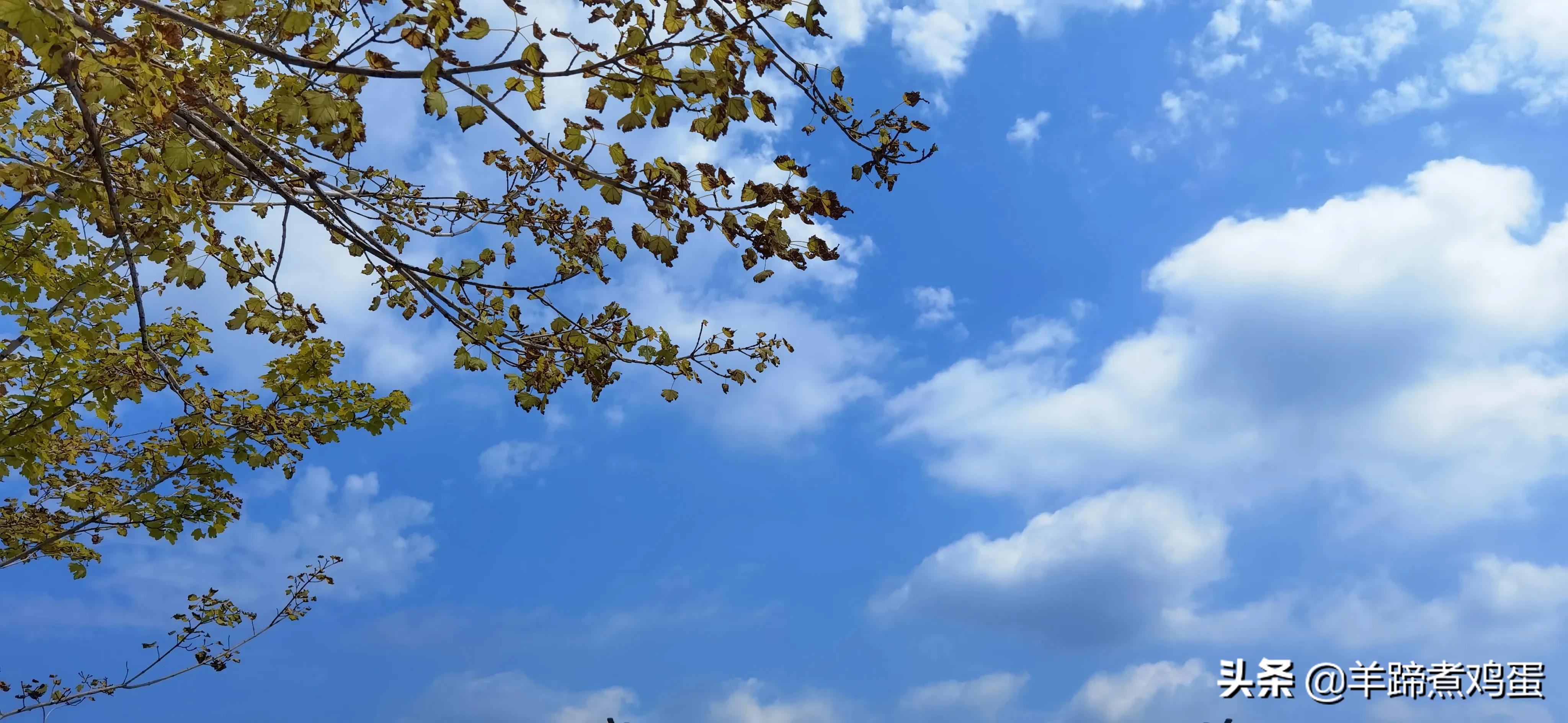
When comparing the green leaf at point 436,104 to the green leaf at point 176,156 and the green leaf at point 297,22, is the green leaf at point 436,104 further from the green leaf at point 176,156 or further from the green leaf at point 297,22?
the green leaf at point 176,156

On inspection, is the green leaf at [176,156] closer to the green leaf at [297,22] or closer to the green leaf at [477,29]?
the green leaf at [297,22]

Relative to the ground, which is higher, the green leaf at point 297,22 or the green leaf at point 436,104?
the green leaf at point 297,22

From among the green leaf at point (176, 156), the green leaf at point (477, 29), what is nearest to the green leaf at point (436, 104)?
the green leaf at point (477, 29)

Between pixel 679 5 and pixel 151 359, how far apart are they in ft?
17.1

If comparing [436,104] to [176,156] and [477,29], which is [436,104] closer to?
[477,29]

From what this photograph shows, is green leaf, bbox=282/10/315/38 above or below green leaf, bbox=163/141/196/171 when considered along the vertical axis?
above

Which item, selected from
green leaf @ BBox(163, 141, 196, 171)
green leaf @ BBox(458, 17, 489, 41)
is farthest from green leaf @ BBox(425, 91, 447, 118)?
green leaf @ BBox(163, 141, 196, 171)

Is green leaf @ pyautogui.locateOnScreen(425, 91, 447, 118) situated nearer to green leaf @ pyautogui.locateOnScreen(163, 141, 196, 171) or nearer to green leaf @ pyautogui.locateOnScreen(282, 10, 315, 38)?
green leaf @ pyautogui.locateOnScreen(282, 10, 315, 38)

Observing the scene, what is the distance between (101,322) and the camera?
729cm

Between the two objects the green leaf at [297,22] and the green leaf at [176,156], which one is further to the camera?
the green leaf at [176,156]

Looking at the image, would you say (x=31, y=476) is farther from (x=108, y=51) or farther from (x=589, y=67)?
(x=589, y=67)

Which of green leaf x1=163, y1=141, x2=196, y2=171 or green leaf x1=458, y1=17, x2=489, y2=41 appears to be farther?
green leaf x1=163, y1=141, x2=196, y2=171

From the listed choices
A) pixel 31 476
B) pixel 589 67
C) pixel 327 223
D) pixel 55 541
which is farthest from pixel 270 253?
pixel 55 541

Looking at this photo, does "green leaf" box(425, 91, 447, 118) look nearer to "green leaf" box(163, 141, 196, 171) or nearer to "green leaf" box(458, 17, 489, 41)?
"green leaf" box(458, 17, 489, 41)
